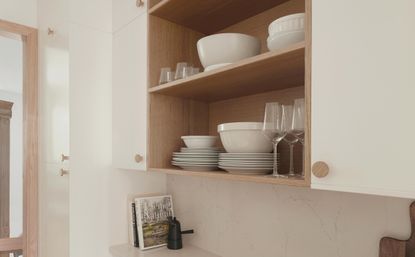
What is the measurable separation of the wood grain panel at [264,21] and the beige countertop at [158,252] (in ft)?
3.23

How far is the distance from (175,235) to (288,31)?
1136 millimetres

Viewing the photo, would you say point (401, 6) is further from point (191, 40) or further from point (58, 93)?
point (58, 93)

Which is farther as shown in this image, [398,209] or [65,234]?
[65,234]

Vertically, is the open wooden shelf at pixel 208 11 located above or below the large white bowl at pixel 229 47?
above

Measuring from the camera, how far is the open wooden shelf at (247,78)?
838 millimetres

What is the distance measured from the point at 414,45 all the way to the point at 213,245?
119cm

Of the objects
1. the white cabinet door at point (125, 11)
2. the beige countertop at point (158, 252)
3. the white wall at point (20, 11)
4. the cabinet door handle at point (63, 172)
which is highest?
the white wall at point (20, 11)

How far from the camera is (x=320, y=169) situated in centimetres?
69

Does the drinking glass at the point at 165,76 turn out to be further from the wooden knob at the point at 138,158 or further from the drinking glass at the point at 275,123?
the drinking glass at the point at 275,123

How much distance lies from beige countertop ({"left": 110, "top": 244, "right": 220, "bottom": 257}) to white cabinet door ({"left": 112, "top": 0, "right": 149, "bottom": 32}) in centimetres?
110

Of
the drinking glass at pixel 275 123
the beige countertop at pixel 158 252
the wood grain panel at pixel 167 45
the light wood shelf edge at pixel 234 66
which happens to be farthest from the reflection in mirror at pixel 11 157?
the drinking glass at pixel 275 123

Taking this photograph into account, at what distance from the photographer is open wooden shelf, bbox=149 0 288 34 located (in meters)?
1.17

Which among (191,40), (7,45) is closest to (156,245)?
(191,40)

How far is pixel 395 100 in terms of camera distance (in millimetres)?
586
